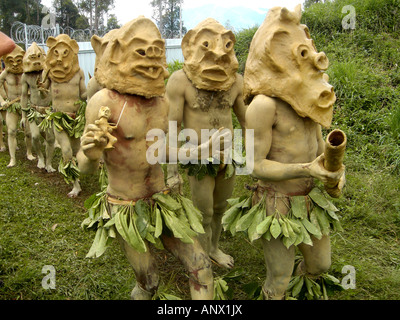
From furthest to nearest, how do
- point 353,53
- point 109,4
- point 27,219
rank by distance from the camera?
point 109,4 < point 353,53 < point 27,219

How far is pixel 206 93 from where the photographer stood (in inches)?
126

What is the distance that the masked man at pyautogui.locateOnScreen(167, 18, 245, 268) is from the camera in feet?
10.1

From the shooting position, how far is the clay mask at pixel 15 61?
6.57 meters

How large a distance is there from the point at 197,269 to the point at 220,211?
1.24 m

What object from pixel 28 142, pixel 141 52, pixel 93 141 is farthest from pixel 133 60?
pixel 28 142

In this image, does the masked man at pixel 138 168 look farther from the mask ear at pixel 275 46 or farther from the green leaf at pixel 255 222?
the mask ear at pixel 275 46

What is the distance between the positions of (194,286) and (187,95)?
155 centimetres

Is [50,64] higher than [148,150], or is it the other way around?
[50,64]

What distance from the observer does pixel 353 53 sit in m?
7.37

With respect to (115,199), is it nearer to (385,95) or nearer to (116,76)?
(116,76)

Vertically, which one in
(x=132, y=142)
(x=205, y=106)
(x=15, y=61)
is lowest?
(x=132, y=142)

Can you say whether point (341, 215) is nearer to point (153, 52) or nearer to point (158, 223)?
point (158, 223)

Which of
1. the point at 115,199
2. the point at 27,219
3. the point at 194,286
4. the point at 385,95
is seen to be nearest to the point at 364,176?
the point at 385,95

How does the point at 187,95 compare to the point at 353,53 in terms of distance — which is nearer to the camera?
the point at 187,95
